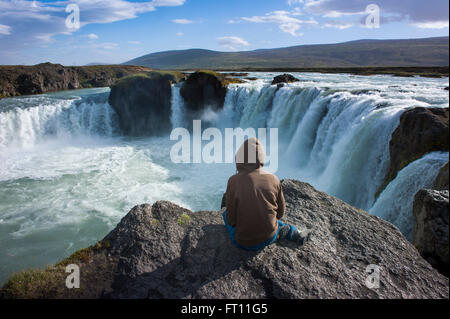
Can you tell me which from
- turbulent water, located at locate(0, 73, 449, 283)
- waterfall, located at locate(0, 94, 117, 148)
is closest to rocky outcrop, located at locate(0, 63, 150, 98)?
waterfall, located at locate(0, 94, 117, 148)

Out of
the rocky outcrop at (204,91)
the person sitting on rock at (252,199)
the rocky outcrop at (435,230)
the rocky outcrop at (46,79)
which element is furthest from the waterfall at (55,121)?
the rocky outcrop at (435,230)

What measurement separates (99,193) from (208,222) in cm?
1116

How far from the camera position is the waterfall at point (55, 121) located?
79.2 feet

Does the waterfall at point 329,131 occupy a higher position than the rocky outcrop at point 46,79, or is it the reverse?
the rocky outcrop at point 46,79

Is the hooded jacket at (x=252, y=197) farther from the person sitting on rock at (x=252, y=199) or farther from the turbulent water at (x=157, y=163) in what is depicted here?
the turbulent water at (x=157, y=163)

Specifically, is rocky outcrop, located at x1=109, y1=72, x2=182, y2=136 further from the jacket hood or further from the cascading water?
the jacket hood

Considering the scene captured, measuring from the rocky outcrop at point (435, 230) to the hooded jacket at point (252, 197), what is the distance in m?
2.71

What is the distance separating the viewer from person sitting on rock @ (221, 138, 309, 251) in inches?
141

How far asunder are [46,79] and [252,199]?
61425mm

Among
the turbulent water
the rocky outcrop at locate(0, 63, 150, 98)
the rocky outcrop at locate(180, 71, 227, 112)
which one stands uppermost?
the rocky outcrop at locate(0, 63, 150, 98)

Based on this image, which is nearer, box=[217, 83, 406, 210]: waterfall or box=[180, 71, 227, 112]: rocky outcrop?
box=[217, 83, 406, 210]: waterfall

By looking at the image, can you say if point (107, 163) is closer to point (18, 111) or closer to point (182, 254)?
point (18, 111)

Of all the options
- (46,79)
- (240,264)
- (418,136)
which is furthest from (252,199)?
(46,79)

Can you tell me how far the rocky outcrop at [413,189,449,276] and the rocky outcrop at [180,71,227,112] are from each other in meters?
24.5
